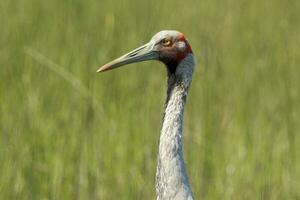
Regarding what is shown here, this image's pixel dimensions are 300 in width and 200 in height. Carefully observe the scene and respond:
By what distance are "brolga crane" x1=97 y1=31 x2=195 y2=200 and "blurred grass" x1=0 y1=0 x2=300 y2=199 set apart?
103 cm

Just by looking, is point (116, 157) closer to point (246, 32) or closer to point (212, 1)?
point (246, 32)

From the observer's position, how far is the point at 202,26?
803cm

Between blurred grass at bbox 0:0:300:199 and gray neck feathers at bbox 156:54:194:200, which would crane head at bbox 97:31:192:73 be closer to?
gray neck feathers at bbox 156:54:194:200

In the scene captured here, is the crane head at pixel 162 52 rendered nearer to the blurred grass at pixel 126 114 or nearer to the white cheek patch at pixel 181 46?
the white cheek patch at pixel 181 46

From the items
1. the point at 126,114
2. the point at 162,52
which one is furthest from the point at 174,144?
the point at 126,114

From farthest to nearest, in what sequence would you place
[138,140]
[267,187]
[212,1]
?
[212,1] < [138,140] < [267,187]

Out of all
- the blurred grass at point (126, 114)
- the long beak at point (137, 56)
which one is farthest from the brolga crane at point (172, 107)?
the blurred grass at point (126, 114)

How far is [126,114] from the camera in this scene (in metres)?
6.23

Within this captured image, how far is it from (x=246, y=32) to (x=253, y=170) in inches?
90.3

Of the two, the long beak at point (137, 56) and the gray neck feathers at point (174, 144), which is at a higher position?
the long beak at point (137, 56)

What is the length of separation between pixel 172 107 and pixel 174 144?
0.18 m

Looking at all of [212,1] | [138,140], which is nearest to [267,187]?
[138,140]

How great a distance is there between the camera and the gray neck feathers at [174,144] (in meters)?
4.46

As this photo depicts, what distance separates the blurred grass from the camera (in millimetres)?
5820
